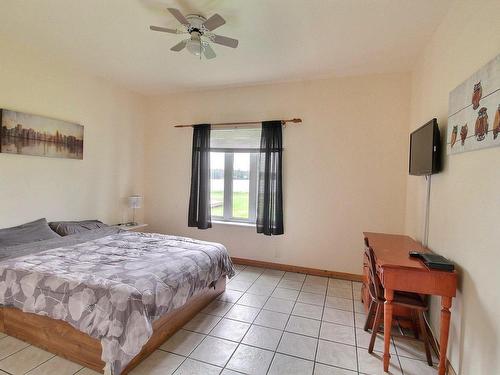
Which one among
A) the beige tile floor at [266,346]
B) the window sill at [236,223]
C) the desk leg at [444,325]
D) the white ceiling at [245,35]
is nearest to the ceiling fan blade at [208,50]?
the white ceiling at [245,35]

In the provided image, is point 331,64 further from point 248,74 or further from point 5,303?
point 5,303

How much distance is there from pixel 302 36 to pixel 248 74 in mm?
1142

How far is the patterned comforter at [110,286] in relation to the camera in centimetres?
171

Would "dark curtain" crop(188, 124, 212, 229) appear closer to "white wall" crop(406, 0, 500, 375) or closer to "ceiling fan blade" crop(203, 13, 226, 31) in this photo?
"ceiling fan blade" crop(203, 13, 226, 31)

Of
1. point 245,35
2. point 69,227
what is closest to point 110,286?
point 69,227

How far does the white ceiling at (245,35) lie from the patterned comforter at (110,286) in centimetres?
221

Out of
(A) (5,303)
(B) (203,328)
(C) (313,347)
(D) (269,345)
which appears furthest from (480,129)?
(A) (5,303)

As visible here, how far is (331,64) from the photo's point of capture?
325 cm

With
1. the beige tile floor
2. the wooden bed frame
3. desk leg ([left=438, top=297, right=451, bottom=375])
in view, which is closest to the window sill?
the beige tile floor

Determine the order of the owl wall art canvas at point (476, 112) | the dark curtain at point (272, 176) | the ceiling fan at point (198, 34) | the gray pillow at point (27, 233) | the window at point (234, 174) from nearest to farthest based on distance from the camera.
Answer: the owl wall art canvas at point (476, 112), the ceiling fan at point (198, 34), the gray pillow at point (27, 233), the dark curtain at point (272, 176), the window at point (234, 174)

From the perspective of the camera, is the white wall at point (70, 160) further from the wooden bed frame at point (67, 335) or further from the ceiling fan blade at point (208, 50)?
the ceiling fan blade at point (208, 50)

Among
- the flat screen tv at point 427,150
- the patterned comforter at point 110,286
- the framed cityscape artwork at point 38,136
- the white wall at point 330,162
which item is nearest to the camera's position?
the patterned comforter at point 110,286

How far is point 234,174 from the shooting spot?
4.30m

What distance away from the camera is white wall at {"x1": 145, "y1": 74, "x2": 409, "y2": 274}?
11.3ft
